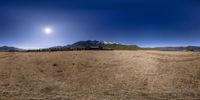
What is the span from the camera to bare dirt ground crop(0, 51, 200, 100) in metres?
22.9

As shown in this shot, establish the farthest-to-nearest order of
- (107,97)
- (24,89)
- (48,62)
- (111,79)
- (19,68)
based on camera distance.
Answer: (48,62)
(19,68)
(111,79)
(24,89)
(107,97)

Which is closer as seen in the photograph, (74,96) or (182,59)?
(74,96)

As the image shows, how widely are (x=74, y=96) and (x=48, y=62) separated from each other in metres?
11.6

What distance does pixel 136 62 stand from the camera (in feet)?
106

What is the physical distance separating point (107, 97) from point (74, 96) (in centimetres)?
250

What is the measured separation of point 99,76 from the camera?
27922 mm

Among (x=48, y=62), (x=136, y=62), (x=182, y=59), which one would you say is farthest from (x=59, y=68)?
(x=182, y=59)

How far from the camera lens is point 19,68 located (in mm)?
30688

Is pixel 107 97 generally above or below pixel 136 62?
below

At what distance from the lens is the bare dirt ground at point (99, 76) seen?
22.9 m

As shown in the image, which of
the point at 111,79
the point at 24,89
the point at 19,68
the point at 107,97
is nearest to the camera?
the point at 107,97

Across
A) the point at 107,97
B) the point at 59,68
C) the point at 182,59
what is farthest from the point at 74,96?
the point at 182,59

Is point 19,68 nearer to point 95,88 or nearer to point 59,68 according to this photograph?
point 59,68

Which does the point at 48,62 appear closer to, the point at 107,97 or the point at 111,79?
the point at 111,79
